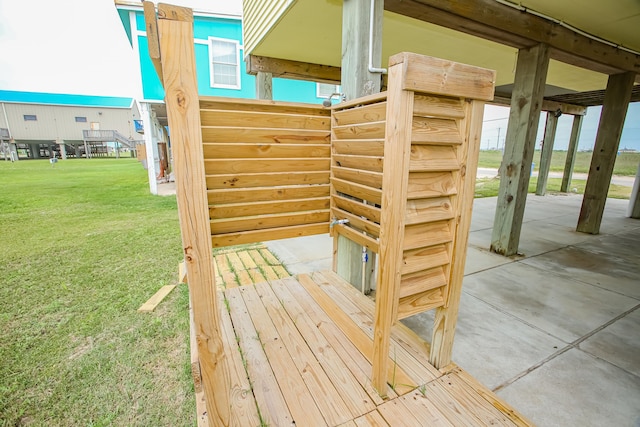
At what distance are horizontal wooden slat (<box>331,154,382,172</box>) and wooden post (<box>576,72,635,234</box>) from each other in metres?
4.70

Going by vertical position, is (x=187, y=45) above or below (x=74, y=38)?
below

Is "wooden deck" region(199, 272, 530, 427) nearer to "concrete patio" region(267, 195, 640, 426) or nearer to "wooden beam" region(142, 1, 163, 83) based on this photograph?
"concrete patio" region(267, 195, 640, 426)

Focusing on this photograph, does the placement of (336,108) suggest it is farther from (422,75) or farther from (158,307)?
(158,307)

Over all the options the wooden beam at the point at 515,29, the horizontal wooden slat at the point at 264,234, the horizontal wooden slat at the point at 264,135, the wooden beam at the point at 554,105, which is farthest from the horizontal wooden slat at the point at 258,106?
the wooden beam at the point at 554,105

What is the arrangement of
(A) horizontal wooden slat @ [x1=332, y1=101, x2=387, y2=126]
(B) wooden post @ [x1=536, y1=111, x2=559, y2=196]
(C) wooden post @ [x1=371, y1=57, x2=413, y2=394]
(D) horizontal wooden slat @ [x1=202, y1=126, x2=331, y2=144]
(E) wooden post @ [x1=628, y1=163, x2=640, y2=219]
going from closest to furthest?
(C) wooden post @ [x1=371, y1=57, x2=413, y2=394] → (A) horizontal wooden slat @ [x1=332, y1=101, x2=387, y2=126] → (D) horizontal wooden slat @ [x1=202, y1=126, x2=331, y2=144] → (E) wooden post @ [x1=628, y1=163, x2=640, y2=219] → (B) wooden post @ [x1=536, y1=111, x2=559, y2=196]

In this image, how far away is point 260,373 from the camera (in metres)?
1.66

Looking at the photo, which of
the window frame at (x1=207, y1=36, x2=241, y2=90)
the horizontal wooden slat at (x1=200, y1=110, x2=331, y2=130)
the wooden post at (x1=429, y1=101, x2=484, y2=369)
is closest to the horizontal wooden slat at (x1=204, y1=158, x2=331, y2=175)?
the horizontal wooden slat at (x1=200, y1=110, x2=331, y2=130)

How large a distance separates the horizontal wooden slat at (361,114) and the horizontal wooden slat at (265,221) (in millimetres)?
768

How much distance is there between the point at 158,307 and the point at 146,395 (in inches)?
39.8

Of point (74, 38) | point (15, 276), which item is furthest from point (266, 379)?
point (74, 38)

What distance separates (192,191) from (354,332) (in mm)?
1469

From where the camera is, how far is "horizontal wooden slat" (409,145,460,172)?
1.35 m

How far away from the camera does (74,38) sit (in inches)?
1538

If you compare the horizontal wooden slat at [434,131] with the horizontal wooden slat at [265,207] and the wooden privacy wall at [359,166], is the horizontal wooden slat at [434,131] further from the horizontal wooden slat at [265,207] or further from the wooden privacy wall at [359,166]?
the horizontal wooden slat at [265,207]
